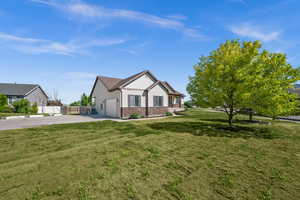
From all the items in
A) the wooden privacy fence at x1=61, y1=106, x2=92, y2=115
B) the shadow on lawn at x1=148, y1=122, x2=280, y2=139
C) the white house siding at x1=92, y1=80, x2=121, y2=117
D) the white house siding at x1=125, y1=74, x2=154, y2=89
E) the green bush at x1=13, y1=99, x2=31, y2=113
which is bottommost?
the shadow on lawn at x1=148, y1=122, x2=280, y2=139

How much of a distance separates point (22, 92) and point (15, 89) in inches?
91.6

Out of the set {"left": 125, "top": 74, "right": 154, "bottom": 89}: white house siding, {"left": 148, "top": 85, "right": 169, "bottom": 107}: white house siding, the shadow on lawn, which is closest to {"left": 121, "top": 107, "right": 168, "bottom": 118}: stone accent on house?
{"left": 148, "top": 85, "right": 169, "bottom": 107}: white house siding

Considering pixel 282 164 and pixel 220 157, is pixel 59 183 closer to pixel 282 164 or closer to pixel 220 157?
pixel 220 157

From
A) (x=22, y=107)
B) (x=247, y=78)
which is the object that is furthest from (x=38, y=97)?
(x=247, y=78)

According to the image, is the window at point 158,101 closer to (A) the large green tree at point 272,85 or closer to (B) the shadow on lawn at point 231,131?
(B) the shadow on lawn at point 231,131

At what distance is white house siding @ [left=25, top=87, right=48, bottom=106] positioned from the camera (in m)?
29.5

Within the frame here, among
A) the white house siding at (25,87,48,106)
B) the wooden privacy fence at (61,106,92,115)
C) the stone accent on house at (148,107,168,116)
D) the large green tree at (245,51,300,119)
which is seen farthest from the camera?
the white house siding at (25,87,48,106)

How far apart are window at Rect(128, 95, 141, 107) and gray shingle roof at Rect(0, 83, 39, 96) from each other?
1053 inches

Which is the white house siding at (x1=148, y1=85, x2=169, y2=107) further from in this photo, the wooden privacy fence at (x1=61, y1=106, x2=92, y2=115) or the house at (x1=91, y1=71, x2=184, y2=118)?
the wooden privacy fence at (x1=61, y1=106, x2=92, y2=115)

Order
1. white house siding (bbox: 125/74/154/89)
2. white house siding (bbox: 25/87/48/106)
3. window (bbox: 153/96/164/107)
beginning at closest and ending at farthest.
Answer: white house siding (bbox: 125/74/154/89) → window (bbox: 153/96/164/107) → white house siding (bbox: 25/87/48/106)

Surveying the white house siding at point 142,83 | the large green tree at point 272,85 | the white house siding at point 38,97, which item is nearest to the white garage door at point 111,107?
the white house siding at point 142,83

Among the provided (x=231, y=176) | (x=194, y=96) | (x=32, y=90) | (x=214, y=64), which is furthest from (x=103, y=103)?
(x=32, y=90)

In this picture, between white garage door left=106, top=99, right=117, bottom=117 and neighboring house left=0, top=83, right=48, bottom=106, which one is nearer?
white garage door left=106, top=99, right=117, bottom=117

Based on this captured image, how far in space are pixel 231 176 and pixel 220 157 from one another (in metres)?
1.29
